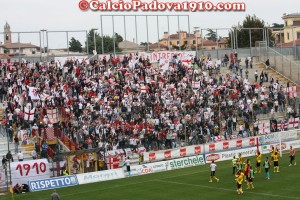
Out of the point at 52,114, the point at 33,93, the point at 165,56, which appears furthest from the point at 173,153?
the point at 165,56

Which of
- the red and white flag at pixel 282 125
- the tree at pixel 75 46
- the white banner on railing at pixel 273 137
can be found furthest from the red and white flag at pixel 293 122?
the tree at pixel 75 46

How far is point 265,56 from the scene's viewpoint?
7319 centimetres

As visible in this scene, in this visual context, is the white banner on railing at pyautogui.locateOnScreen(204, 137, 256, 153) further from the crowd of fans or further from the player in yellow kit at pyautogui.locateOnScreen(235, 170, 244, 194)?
the player in yellow kit at pyautogui.locateOnScreen(235, 170, 244, 194)

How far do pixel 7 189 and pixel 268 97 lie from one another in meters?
32.4

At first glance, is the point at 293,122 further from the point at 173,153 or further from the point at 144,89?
the point at 144,89

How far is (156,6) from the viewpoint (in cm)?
7156

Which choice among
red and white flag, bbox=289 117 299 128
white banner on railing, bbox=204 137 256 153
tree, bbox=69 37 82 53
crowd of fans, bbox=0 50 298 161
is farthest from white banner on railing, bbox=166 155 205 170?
tree, bbox=69 37 82 53

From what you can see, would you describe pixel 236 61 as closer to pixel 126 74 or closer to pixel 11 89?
pixel 126 74

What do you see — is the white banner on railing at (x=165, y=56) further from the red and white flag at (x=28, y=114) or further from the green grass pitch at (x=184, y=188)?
the green grass pitch at (x=184, y=188)

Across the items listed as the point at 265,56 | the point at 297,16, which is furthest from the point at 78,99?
the point at 297,16

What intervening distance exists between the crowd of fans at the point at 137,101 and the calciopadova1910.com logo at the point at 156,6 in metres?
7.91

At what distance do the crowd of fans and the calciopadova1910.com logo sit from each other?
7911 mm

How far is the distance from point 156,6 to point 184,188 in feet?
127

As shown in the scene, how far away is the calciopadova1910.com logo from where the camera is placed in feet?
219
